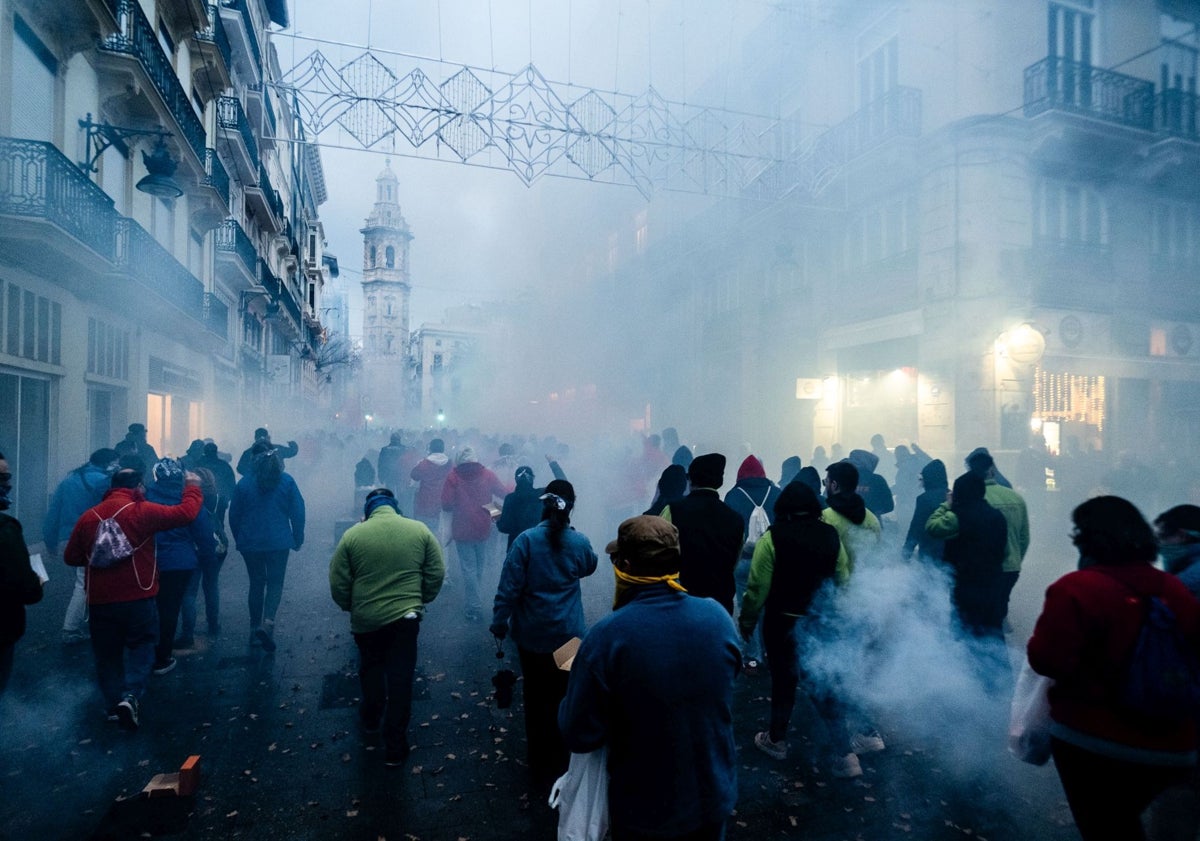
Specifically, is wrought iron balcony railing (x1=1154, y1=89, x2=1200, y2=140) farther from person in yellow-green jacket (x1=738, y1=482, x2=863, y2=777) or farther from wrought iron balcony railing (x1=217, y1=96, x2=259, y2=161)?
wrought iron balcony railing (x1=217, y1=96, x2=259, y2=161)

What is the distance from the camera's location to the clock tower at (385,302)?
65.8 metres

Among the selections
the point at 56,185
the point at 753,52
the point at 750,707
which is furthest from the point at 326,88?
the point at 753,52

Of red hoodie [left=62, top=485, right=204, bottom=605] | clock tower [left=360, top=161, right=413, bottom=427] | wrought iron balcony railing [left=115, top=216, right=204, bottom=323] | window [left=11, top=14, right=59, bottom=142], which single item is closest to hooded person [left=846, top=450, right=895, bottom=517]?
red hoodie [left=62, top=485, right=204, bottom=605]

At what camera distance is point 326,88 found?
10852 mm

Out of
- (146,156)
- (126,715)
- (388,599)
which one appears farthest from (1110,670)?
(146,156)

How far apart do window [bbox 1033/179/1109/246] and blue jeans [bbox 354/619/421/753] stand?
12979 mm

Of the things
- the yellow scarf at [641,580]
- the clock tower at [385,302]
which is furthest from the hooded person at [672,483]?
the clock tower at [385,302]

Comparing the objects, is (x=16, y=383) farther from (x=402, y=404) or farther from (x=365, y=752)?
(x=402, y=404)

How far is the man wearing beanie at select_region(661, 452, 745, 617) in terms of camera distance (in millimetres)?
3781

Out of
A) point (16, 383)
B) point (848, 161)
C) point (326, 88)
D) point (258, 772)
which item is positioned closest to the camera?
point (258, 772)

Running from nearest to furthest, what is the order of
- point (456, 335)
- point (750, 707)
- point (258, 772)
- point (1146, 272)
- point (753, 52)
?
1. point (258, 772)
2. point (750, 707)
3. point (1146, 272)
4. point (753, 52)
5. point (456, 335)

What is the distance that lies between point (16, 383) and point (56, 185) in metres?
2.52

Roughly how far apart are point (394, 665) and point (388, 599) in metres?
0.38

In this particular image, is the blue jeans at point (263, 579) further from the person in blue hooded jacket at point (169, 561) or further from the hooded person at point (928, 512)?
the hooded person at point (928, 512)
